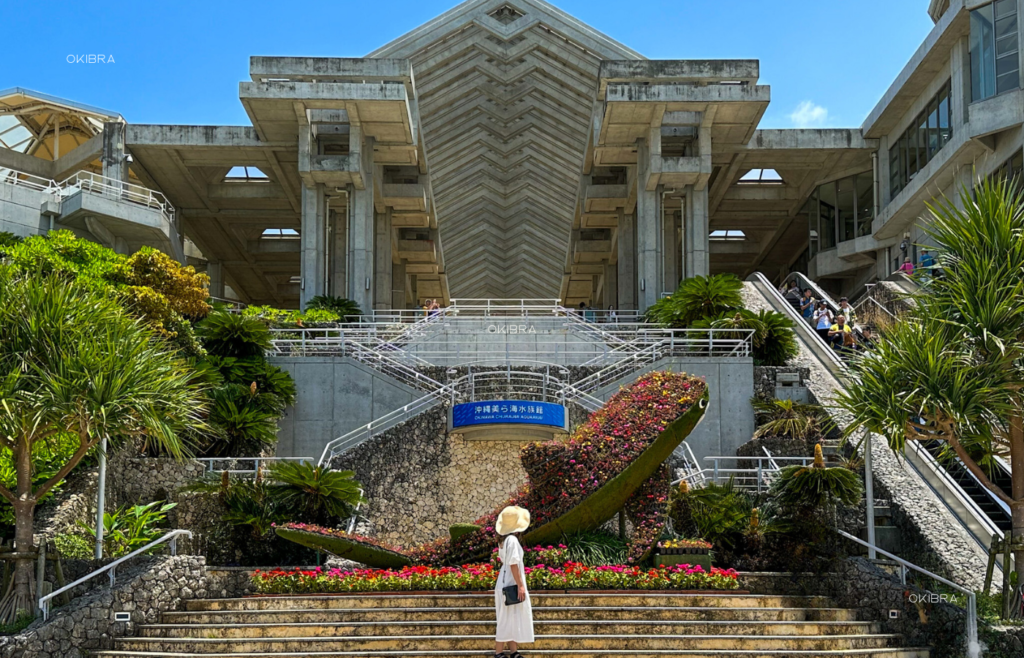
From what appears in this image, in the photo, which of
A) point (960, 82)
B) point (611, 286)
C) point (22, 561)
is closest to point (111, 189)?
point (611, 286)

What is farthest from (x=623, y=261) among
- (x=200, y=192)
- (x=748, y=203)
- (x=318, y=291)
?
(x=200, y=192)

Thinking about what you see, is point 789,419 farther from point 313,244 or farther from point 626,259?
point 626,259

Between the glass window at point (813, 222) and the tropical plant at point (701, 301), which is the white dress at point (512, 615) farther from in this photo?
the glass window at point (813, 222)

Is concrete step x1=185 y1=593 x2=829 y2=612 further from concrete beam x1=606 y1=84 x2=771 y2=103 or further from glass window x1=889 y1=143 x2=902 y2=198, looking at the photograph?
glass window x1=889 y1=143 x2=902 y2=198

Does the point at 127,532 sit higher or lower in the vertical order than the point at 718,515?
lower

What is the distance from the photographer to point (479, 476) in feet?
68.8

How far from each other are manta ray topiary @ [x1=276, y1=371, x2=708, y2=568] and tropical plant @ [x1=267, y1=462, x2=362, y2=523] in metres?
1.90

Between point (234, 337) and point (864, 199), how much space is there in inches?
1115

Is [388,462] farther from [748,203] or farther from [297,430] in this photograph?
[748,203]

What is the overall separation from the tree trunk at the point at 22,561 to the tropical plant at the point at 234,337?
1079 cm

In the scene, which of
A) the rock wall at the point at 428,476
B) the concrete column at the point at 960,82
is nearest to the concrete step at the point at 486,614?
the rock wall at the point at 428,476

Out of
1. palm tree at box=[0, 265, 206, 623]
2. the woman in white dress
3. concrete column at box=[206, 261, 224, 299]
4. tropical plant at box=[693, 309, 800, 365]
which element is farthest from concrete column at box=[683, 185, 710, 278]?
the woman in white dress

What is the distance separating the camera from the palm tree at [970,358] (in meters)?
12.8

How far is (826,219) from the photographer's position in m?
46.3
